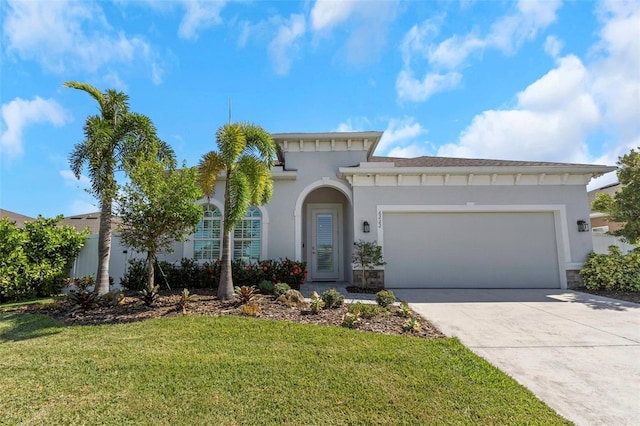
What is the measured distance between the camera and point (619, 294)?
28.7 ft

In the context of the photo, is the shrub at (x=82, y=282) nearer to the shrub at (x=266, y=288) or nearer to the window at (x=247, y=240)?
the window at (x=247, y=240)

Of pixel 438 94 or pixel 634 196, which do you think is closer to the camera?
pixel 634 196

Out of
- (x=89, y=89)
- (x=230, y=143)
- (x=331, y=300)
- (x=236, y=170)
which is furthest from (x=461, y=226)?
(x=89, y=89)

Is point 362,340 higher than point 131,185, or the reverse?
point 131,185

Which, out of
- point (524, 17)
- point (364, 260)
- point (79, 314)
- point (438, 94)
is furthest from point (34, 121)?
point (524, 17)

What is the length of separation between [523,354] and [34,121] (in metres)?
14.3

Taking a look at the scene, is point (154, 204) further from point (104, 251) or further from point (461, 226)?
point (461, 226)

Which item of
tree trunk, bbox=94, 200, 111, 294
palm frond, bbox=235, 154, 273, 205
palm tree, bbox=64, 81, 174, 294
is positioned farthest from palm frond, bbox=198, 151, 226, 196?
tree trunk, bbox=94, 200, 111, 294

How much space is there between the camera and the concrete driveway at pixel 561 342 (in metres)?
3.19

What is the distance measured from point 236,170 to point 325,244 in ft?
20.2

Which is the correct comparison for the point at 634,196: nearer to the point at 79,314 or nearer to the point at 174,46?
the point at 174,46

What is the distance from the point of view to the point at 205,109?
9.84 metres

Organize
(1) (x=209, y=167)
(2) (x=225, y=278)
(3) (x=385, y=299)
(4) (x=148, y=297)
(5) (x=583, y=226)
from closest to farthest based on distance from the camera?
(4) (x=148, y=297), (3) (x=385, y=299), (2) (x=225, y=278), (1) (x=209, y=167), (5) (x=583, y=226)

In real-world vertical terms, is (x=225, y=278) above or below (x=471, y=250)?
below
